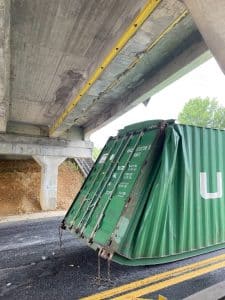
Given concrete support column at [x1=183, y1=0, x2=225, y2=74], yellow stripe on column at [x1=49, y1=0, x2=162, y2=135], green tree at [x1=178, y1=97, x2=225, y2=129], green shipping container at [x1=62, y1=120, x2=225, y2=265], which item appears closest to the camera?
concrete support column at [x1=183, y1=0, x2=225, y2=74]

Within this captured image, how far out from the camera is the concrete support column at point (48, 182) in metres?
13.1

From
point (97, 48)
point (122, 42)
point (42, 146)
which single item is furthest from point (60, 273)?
point (42, 146)

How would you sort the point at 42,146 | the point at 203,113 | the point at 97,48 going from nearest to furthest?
the point at 97,48
the point at 42,146
the point at 203,113

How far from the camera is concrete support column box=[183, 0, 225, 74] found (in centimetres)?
211

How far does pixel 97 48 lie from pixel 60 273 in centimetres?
451

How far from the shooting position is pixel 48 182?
13.2 meters

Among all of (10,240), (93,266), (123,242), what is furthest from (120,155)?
(10,240)

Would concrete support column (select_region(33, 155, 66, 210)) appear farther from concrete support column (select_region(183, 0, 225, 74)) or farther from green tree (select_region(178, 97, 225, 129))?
green tree (select_region(178, 97, 225, 129))

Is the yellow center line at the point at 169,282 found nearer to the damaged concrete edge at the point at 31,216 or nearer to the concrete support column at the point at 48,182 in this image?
the damaged concrete edge at the point at 31,216

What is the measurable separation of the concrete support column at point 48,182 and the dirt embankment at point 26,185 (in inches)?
20.5

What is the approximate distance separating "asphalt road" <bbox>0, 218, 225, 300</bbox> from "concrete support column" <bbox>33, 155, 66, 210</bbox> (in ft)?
19.5

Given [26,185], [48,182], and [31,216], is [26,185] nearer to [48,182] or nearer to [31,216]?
[48,182]

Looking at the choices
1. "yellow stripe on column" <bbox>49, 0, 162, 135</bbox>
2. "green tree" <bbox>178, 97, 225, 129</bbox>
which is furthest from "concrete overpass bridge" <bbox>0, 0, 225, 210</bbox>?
"green tree" <bbox>178, 97, 225, 129</bbox>

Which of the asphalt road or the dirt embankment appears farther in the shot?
the dirt embankment
